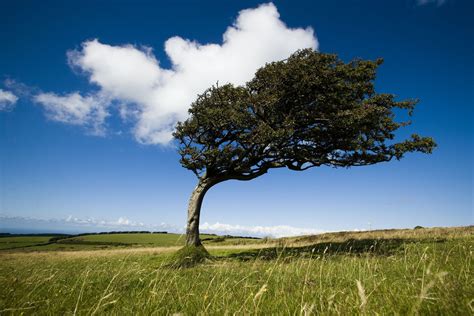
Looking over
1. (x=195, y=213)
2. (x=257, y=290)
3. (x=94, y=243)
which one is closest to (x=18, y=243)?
(x=94, y=243)

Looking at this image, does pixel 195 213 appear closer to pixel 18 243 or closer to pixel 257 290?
pixel 257 290

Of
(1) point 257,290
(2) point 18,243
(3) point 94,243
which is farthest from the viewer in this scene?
(3) point 94,243

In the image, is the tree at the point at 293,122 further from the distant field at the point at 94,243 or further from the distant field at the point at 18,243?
the distant field at the point at 18,243

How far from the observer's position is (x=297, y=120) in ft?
74.8

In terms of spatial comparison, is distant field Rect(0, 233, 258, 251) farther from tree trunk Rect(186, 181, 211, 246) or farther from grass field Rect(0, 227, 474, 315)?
grass field Rect(0, 227, 474, 315)

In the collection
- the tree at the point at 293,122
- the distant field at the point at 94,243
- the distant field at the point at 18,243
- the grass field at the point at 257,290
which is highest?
the tree at the point at 293,122

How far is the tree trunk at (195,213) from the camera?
960 inches

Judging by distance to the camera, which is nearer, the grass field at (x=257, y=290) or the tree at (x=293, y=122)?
the grass field at (x=257, y=290)

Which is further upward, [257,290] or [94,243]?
[257,290]

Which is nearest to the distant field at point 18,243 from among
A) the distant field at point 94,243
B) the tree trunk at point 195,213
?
the distant field at point 94,243

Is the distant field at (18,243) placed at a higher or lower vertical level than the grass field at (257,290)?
lower

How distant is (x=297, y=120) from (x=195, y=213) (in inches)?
445

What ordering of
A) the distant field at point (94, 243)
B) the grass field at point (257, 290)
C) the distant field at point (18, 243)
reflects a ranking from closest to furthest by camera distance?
the grass field at point (257, 290), the distant field at point (94, 243), the distant field at point (18, 243)

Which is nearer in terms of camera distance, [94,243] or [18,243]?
[18,243]
